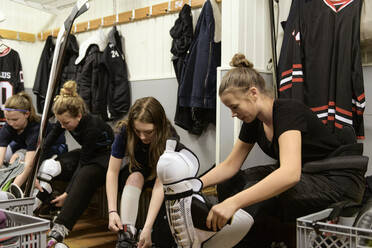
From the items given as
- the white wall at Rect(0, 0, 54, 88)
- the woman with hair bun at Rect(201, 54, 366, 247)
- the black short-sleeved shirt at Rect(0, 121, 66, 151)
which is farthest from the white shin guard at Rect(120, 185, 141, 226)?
the white wall at Rect(0, 0, 54, 88)

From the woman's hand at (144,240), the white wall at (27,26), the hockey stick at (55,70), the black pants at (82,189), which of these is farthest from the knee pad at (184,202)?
the white wall at (27,26)

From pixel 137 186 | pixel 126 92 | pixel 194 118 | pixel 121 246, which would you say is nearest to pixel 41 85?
pixel 126 92

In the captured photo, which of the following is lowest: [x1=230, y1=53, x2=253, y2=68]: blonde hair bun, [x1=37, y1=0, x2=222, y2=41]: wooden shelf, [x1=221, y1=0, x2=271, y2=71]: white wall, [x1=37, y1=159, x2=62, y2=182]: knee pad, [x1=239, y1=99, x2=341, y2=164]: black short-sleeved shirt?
[x1=37, y1=159, x2=62, y2=182]: knee pad

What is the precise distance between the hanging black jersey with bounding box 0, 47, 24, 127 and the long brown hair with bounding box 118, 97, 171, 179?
7.02ft

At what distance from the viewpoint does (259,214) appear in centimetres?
108

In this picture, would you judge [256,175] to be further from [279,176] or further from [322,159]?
[279,176]

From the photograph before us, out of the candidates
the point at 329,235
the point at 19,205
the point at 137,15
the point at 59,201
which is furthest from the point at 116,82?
the point at 329,235

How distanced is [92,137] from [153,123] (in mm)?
576

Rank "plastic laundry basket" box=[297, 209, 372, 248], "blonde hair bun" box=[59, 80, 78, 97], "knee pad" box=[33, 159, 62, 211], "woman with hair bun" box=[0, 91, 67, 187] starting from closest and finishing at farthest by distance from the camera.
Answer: "plastic laundry basket" box=[297, 209, 372, 248], "knee pad" box=[33, 159, 62, 211], "blonde hair bun" box=[59, 80, 78, 97], "woman with hair bun" box=[0, 91, 67, 187]

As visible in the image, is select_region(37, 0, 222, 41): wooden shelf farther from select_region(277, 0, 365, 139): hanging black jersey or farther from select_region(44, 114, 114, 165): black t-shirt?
select_region(44, 114, 114, 165): black t-shirt

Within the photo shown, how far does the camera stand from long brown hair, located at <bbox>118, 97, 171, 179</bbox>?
1445 millimetres

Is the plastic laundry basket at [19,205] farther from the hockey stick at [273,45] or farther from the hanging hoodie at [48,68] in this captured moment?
the hanging hoodie at [48,68]

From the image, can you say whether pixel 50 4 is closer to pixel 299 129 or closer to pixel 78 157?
pixel 78 157

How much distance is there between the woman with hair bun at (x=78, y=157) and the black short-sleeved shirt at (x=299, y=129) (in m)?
0.81
